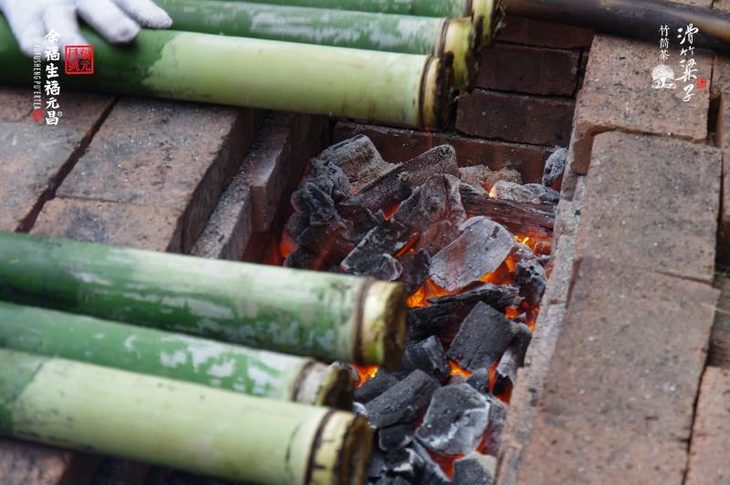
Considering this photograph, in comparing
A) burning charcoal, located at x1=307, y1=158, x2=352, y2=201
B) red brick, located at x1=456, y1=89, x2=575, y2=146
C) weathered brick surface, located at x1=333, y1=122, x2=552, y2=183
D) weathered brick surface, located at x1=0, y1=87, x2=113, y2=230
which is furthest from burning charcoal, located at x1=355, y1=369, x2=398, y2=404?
red brick, located at x1=456, y1=89, x2=575, y2=146

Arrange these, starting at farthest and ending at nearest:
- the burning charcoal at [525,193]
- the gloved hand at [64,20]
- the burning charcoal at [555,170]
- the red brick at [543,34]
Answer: the red brick at [543,34]
the burning charcoal at [555,170]
the burning charcoal at [525,193]
the gloved hand at [64,20]

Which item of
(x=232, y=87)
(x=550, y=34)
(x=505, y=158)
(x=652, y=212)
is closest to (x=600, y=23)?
(x=550, y=34)

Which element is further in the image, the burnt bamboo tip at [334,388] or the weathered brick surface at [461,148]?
the weathered brick surface at [461,148]

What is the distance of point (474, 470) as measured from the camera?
9.67ft

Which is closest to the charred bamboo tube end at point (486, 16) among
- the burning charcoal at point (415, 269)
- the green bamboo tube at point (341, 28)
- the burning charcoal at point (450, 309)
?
the green bamboo tube at point (341, 28)

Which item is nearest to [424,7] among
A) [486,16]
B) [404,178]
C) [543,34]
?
[486,16]

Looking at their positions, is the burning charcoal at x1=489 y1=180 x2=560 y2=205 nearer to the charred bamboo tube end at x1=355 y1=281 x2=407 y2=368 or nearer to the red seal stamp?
the red seal stamp

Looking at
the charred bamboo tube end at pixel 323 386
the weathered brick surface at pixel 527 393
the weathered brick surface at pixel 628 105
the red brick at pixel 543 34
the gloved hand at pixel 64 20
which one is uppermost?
the gloved hand at pixel 64 20

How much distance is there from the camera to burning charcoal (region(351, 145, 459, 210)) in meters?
4.20

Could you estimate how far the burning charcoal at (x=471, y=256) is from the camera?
12.3ft

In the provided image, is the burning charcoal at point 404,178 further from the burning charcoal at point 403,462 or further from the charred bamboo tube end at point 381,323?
the charred bamboo tube end at point 381,323

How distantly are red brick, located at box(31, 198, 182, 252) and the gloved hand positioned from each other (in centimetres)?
65

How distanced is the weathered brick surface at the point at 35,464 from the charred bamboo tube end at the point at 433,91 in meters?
1.60

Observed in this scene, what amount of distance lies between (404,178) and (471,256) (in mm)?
617
